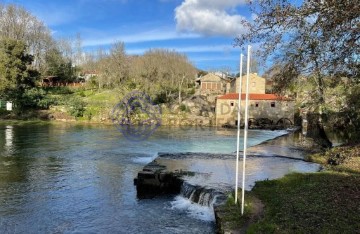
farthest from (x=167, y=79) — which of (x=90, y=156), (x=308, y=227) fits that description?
(x=308, y=227)

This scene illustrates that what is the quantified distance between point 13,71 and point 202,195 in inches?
1790

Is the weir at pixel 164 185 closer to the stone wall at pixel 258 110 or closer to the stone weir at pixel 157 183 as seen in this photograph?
the stone weir at pixel 157 183

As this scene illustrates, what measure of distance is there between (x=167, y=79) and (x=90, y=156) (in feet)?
127

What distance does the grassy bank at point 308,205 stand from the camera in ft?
25.9

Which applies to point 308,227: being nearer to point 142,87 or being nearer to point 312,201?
point 312,201

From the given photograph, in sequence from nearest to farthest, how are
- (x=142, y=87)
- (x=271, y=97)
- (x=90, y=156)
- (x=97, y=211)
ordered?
1. (x=97, y=211)
2. (x=90, y=156)
3. (x=271, y=97)
4. (x=142, y=87)

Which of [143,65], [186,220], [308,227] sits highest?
[143,65]

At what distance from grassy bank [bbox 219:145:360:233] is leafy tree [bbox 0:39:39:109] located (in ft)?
153

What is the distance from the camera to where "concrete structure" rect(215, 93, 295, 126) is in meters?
52.0

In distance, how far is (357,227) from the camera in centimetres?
749

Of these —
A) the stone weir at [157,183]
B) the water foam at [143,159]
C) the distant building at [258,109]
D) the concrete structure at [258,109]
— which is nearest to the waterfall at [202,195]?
the stone weir at [157,183]

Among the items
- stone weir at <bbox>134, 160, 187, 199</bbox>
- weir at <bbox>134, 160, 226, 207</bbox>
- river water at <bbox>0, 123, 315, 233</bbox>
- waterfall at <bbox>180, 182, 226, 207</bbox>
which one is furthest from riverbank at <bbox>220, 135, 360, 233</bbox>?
stone weir at <bbox>134, 160, 187, 199</bbox>

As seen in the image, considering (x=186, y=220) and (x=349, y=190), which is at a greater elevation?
(x=349, y=190)

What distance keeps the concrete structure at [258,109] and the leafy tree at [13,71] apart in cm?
2885
